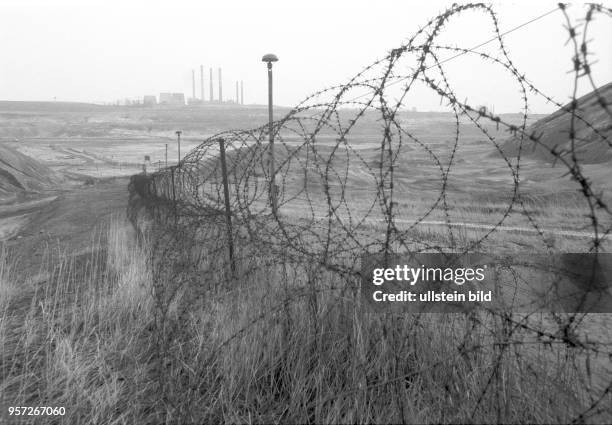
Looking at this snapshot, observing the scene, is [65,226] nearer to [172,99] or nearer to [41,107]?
[41,107]

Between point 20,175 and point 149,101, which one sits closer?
point 20,175

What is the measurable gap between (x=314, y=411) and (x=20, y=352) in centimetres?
230

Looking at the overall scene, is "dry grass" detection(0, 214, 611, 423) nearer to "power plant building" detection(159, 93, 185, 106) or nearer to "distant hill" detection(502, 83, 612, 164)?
"distant hill" detection(502, 83, 612, 164)

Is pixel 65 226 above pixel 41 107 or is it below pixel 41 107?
below

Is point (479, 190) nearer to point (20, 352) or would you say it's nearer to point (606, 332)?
point (606, 332)

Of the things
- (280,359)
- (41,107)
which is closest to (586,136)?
(280,359)

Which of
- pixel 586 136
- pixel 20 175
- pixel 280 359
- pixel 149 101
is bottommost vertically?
pixel 20 175

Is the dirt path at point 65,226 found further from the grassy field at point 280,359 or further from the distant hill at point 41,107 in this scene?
the distant hill at point 41,107

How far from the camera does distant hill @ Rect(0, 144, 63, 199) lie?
21.3m

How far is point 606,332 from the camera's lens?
166 inches

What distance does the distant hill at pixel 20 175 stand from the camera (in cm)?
2133

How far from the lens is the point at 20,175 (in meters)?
22.8

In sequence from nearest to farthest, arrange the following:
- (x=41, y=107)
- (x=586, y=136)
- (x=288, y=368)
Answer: (x=288, y=368) < (x=586, y=136) < (x=41, y=107)

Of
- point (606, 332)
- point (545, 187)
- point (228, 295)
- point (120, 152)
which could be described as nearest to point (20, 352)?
point (228, 295)
